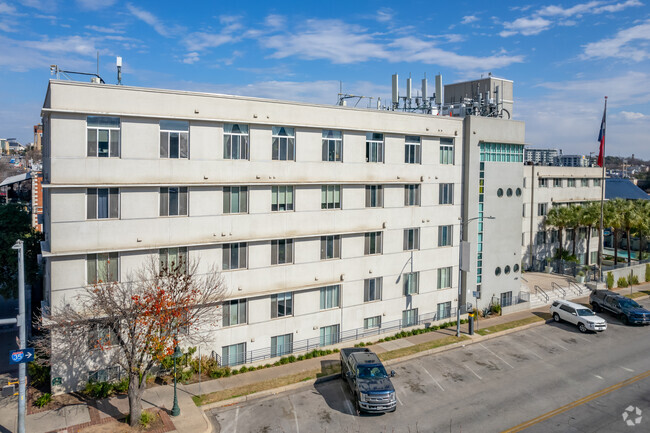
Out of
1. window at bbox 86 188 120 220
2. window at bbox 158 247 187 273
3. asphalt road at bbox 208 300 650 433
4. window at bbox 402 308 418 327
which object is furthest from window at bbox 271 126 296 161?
window at bbox 402 308 418 327

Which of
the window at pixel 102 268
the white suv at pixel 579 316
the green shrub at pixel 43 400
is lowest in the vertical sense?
the green shrub at pixel 43 400

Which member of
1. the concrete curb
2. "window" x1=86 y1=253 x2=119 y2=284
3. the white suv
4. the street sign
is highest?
"window" x1=86 y1=253 x2=119 y2=284

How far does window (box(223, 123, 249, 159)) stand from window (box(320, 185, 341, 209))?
565cm

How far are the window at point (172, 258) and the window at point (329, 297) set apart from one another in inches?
362

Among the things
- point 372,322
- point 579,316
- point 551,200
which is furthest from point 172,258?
point 551,200

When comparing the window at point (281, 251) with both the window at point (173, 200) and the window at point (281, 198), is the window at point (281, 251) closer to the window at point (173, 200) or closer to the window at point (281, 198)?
the window at point (281, 198)

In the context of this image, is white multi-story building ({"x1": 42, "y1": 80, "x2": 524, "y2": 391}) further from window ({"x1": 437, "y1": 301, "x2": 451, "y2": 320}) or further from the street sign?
the street sign

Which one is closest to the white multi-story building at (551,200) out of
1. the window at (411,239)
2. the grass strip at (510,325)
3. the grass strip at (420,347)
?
the grass strip at (510,325)

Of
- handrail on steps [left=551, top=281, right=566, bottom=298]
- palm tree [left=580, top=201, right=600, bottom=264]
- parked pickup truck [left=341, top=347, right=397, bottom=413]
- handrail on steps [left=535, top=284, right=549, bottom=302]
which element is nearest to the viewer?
parked pickup truck [left=341, top=347, right=397, bottom=413]

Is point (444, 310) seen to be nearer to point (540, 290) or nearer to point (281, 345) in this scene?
point (540, 290)

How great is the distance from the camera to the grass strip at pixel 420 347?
1132 inches

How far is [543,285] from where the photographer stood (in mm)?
45688

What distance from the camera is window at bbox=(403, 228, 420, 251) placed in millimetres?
33500

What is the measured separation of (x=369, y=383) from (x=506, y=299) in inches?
872
